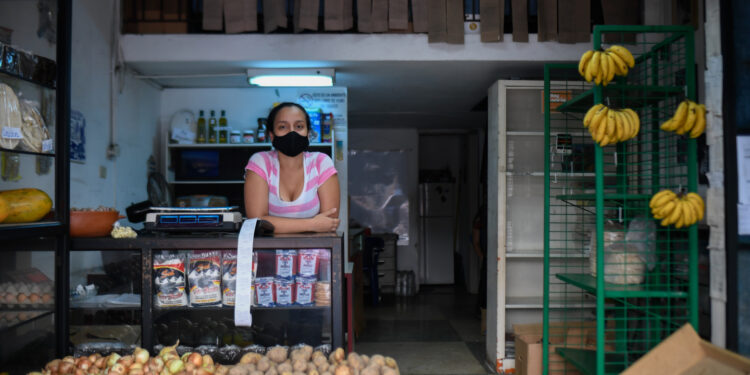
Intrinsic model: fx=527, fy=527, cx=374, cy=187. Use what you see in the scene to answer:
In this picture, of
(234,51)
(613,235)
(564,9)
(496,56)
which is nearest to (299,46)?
(234,51)

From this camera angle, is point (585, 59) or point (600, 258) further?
point (585, 59)

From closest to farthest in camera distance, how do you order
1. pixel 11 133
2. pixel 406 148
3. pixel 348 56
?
pixel 11 133 < pixel 348 56 < pixel 406 148

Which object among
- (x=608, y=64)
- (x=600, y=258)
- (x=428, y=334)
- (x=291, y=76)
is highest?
(x=291, y=76)

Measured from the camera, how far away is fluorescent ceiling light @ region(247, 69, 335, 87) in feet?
14.9

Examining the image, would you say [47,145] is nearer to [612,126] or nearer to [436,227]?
[612,126]

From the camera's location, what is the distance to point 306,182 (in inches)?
113

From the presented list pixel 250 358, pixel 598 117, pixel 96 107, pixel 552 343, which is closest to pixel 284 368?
pixel 250 358

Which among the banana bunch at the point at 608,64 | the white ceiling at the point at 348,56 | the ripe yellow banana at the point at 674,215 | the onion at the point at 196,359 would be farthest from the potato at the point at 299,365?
the white ceiling at the point at 348,56

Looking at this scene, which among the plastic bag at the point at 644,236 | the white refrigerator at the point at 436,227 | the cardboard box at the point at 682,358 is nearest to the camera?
the cardboard box at the point at 682,358

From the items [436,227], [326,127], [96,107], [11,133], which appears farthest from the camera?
[436,227]

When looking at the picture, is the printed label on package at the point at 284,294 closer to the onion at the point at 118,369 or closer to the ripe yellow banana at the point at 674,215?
the onion at the point at 118,369

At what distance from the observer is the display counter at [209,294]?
223cm

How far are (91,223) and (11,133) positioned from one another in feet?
1.62

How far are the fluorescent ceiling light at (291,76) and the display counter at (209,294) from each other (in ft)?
8.26
